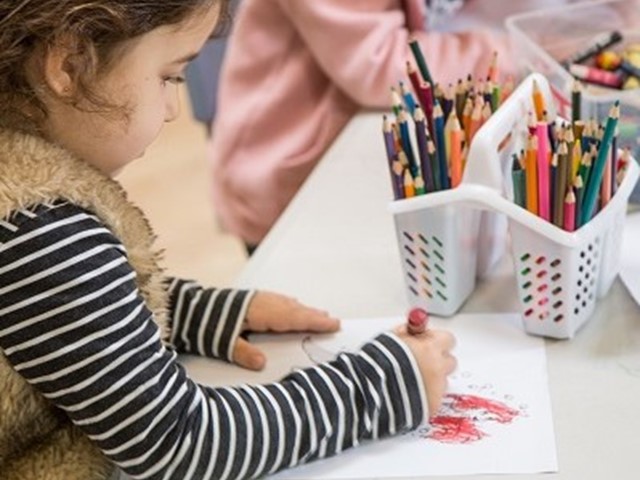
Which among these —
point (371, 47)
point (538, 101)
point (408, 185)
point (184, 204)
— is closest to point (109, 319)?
point (408, 185)

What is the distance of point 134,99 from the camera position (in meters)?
0.69

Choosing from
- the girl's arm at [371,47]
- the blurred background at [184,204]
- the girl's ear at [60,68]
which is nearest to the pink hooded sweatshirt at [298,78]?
the girl's arm at [371,47]

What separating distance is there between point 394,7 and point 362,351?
54 centimetres

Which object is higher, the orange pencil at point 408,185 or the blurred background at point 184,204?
the orange pencil at point 408,185

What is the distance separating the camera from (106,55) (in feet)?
2.16

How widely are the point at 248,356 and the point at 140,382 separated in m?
0.17

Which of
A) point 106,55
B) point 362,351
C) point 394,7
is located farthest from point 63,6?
point 394,7

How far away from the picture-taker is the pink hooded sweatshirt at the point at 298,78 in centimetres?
112

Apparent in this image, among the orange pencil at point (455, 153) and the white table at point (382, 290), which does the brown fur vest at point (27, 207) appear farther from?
the orange pencil at point (455, 153)

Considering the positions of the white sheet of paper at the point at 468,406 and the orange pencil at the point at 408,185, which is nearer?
the white sheet of paper at the point at 468,406

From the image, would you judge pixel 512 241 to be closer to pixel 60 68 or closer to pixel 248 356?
pixel 248 356

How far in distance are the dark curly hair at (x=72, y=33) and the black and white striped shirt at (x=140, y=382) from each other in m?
0.07

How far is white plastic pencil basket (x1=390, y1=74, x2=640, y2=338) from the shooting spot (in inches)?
30.0

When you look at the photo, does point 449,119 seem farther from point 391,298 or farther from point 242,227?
point 242,227
